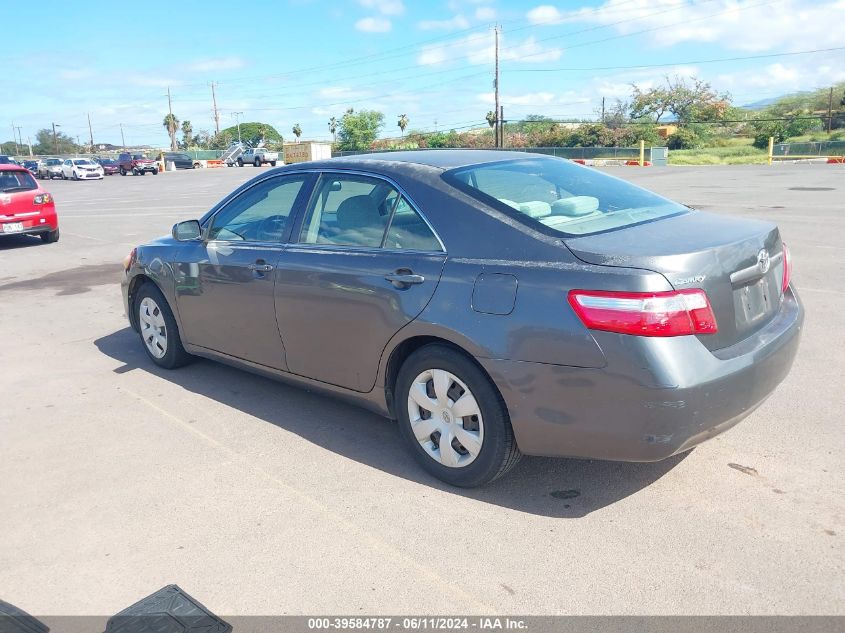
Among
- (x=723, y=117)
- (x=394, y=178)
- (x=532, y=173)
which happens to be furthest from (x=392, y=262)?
(x=723, y=117)

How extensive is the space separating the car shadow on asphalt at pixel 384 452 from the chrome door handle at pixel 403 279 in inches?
39.8

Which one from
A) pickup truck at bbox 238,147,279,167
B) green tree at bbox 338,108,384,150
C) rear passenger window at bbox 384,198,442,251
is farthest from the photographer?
green tree at bbox 338,108,384,150

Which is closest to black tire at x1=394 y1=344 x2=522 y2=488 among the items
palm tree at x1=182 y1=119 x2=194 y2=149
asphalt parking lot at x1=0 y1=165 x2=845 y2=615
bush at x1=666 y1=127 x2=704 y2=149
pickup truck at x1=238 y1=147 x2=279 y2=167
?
asphalt parking lot at x1=0 y1=165 x2=845 y2=615

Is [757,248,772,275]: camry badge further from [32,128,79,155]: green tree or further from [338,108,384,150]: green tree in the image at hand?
[32,128,79,155]: green tree

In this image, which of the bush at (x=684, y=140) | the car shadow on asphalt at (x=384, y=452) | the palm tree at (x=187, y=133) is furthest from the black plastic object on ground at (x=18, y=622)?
the palm tree at (x=187, y=133)

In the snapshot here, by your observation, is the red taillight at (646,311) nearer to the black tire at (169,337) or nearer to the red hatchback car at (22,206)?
the black tire at (169,337)

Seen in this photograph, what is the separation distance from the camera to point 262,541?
130 inches

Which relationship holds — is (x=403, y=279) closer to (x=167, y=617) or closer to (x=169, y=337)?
(x=167, y=617)

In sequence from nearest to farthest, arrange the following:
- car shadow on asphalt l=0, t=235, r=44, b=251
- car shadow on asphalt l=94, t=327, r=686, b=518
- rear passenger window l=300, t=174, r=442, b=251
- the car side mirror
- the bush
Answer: car shadow on asphalt l=94, t=327, r=686, b=518 → rear passenger window l=300, t=174, r=442, b=251 → the car side mirror → car shadow on asphalt l=0, t=235, r=44, b=251 → the bush

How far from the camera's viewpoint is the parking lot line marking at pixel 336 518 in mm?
2878

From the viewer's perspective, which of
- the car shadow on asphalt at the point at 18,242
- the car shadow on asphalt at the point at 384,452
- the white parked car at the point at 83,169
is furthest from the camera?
the white parked car at the point at 83,169

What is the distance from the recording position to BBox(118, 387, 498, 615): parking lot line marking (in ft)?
9.44

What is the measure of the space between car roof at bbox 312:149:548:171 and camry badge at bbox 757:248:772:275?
5.05 feet

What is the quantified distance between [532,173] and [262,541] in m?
2.44
